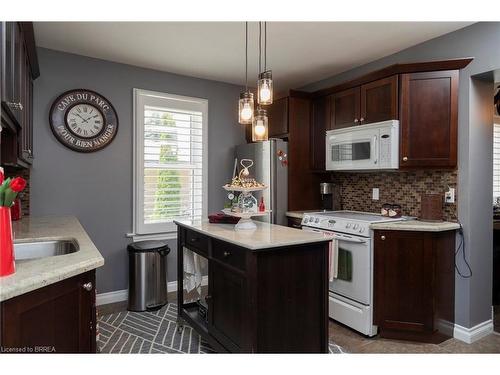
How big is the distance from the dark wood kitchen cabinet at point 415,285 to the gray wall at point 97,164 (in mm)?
2301

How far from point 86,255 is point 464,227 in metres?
2.70

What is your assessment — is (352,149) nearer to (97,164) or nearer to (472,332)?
(472,332)

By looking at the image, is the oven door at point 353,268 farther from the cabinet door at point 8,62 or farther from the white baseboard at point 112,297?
the cabinet door at point 8,62

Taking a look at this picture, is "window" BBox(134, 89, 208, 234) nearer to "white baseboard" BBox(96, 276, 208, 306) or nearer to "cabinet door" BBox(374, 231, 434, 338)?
"white baseboard" BBox(96, 276, 208, 306)

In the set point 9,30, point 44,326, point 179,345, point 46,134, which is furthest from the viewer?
point 46,134

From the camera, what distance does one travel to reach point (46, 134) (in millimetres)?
3193

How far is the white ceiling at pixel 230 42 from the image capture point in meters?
2.71

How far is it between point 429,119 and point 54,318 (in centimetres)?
290

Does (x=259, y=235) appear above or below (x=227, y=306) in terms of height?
above

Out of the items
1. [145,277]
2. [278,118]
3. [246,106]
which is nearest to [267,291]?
[246,106]

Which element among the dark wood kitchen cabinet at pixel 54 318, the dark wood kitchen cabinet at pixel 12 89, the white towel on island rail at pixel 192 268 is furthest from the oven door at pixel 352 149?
the dark wood kitchen cabinet at pixel 12 89

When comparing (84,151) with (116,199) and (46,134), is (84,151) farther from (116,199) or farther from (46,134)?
(116,199)

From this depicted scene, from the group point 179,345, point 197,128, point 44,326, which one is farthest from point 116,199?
point 44,326

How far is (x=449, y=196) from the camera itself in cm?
282
